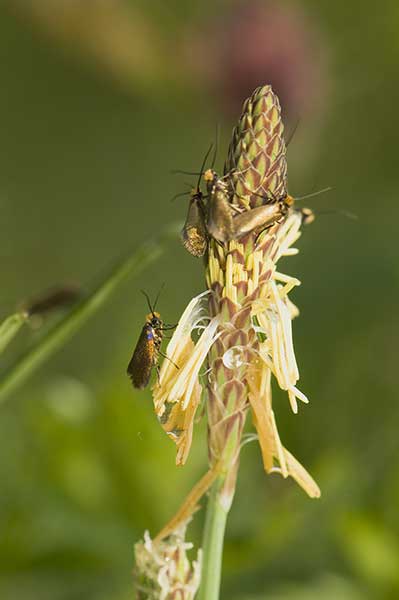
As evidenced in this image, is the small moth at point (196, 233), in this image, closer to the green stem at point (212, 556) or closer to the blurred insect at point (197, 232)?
the blurred insect at point (197, 232)

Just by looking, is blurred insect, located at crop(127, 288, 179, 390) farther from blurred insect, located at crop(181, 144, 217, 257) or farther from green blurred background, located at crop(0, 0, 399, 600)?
green blurred background, located at crop(0, 0, 399, 600)

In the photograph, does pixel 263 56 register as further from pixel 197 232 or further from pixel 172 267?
pixel 197 232

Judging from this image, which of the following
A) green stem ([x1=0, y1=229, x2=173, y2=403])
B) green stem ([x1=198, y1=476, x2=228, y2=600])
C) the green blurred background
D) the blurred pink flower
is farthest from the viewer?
the blurred pink flower

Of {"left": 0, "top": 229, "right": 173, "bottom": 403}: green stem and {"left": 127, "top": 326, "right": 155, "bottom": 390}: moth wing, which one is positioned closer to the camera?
{"left": 127, "top": 326, "right": 155, "bottom": 390}: moth wing

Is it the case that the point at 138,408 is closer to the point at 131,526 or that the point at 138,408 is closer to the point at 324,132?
the point at 131,526

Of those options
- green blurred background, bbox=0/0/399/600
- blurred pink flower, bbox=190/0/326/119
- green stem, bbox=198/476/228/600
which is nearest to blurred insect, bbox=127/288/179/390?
green stem, bbox=198/476/228/600

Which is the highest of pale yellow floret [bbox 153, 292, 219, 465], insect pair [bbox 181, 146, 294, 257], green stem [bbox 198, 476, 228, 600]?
insect pair [bbox 181, 146, 294, 257]

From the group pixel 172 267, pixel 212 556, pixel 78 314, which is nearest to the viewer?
pixel 212 556

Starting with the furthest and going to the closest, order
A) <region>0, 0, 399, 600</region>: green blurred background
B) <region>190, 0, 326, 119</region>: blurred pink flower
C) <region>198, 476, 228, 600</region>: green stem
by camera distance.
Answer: <region>190, 0, 326, 119</region>: blurred pink flower → <region>0, 0, 399, 600</region>: green blurred background → <region>198, 476, 228, 600</region>: green stem

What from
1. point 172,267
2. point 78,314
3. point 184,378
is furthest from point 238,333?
point 172,267
